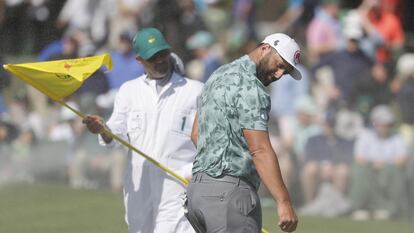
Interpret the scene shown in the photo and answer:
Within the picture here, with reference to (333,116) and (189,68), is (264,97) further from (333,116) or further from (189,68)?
(189,68)

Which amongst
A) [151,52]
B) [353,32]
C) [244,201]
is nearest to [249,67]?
[244,201]

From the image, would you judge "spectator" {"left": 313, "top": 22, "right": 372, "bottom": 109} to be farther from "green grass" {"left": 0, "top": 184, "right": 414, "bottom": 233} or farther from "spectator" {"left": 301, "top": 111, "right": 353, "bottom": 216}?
"green grass" {"left": 0, "top": 184, "right": 414, "bottom": 233}

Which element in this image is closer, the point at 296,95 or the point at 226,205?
the point at 226,205

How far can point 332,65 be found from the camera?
1714cm

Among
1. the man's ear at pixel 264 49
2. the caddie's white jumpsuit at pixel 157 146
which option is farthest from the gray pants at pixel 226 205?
the caddie's white jumpsuit at pixel 157 146

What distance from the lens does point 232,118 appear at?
25.7 feet

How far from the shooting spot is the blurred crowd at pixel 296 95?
52.8ft

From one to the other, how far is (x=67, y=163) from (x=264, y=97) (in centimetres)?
1084

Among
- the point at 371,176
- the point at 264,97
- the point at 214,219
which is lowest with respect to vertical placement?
the point at 371,176

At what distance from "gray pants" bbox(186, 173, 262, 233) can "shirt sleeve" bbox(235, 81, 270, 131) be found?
1.33 ft

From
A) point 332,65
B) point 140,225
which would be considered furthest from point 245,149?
point 332,65

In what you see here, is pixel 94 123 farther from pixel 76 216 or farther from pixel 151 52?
pixel 76 216

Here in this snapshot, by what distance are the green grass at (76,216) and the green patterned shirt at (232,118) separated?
652 centimetres

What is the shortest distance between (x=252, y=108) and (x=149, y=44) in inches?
86.5
